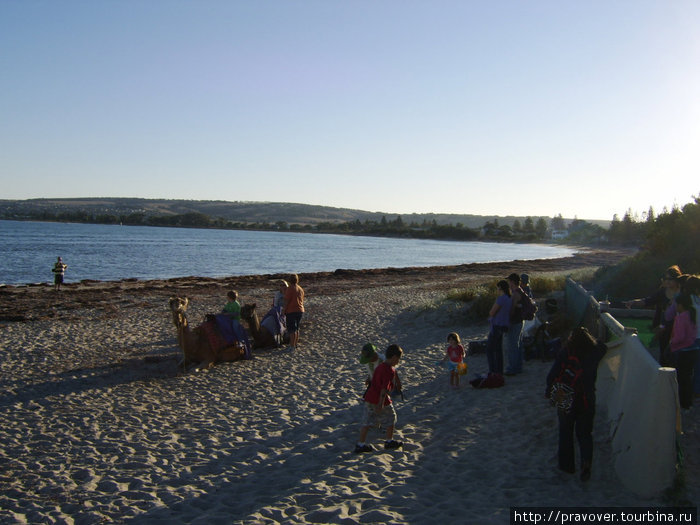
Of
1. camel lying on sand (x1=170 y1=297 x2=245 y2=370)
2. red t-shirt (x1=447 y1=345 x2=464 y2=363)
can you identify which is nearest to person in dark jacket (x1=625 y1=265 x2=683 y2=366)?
red t-shirt (x1=447 y1=345 x2=464 y2=363)

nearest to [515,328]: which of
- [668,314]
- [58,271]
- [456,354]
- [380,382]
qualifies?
[456,354]

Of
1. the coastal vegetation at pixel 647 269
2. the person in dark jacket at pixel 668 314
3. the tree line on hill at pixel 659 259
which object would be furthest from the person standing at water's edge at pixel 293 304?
the tree line on hill at pixel 659 259

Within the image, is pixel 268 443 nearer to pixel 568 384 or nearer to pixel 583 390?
A: pixel 568 384

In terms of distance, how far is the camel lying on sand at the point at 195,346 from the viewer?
1067 cm

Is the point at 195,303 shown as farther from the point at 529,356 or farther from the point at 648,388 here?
the point at 648,388

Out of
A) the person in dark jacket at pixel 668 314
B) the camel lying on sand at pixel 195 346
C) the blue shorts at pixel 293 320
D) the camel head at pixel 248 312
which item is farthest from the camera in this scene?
the blue shorts at pixel 293 320

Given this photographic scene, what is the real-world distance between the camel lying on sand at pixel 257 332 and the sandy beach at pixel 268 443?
0.32 metres

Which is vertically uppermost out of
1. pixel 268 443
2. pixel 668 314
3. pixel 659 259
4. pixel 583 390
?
pixel 659 259

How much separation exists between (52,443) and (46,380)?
11.3ft

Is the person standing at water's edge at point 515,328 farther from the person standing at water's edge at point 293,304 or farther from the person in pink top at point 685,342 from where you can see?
the person standing at water's edge at point 293,304

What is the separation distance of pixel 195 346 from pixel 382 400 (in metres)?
5.77

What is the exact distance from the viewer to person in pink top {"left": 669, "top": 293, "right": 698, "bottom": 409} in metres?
6.26

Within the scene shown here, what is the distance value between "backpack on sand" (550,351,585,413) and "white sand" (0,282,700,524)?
2.59 ft

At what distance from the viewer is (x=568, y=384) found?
5344 mm
